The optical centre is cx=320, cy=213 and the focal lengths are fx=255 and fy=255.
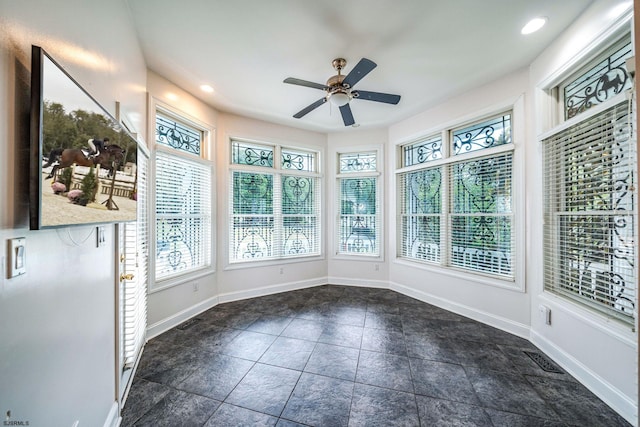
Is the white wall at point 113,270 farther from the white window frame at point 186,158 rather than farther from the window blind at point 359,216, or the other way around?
the window blind at point 359,216

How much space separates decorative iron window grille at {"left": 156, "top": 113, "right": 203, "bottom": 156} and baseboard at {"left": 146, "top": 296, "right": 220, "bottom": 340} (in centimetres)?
203

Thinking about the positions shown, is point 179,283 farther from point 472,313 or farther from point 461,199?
point 461,199

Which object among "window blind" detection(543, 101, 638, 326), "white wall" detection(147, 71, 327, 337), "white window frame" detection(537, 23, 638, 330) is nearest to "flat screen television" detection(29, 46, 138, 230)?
"white wall" detection(147, 71, 327, 337)

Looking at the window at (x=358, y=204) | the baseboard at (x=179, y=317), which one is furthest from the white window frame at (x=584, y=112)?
the baseboard at (x=179, y=317)

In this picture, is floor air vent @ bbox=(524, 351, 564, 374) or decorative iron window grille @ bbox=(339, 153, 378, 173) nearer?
→ floor air vent @ bbox=(524, 351, 564, 374)

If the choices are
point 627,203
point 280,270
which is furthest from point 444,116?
point 280,270

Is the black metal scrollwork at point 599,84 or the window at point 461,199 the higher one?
the black metal scrollwork at point 599,84

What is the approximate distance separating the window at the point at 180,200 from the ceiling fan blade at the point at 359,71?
215cm

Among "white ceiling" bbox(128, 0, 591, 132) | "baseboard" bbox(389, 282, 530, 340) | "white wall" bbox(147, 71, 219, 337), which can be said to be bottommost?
"baseboard" bbox(389, 282, 530, 340)

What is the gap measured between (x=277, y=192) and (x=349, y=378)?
3.00m

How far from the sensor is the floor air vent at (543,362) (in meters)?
2.21

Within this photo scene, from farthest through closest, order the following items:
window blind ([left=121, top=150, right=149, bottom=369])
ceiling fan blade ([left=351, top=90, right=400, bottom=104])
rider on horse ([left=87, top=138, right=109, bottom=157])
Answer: ceiling fan blade ([left=351, top=90, right=400, bottom=104]) → window blind ([left=121, top=150, right=149, bottom=369]) → rider on horse ([left=87, top=138, right=109, bottom=157])

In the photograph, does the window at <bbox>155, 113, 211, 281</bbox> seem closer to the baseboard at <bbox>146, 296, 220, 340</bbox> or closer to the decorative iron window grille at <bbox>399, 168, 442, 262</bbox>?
the baseboard at <bbox>146, 296, 220, 340</bbox>

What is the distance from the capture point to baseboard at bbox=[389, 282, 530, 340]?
2.81m
